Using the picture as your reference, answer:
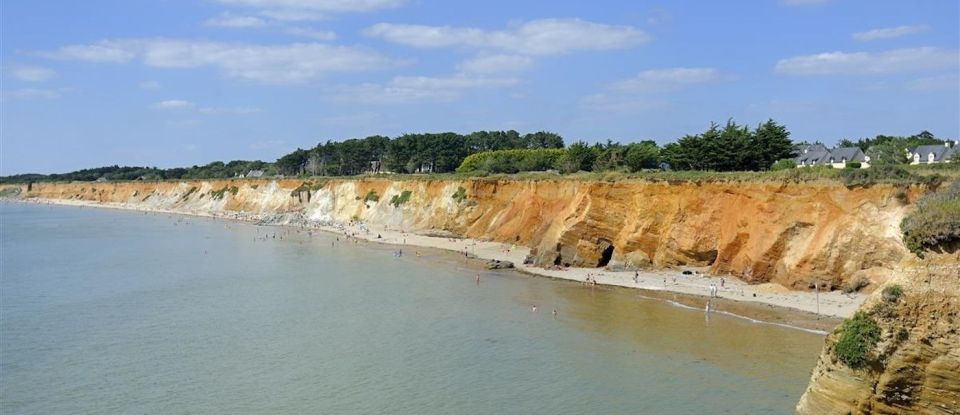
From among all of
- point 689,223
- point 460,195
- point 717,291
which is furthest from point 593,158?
point 717,291

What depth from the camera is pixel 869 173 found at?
34.0 m

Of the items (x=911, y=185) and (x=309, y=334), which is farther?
(x=911, y=185)

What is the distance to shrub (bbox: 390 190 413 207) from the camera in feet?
259

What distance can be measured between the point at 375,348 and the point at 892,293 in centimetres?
1810

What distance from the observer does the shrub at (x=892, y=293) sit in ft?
47.7

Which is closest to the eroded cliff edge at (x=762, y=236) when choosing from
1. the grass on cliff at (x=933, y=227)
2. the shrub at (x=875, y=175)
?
the grass on cliff at (x=933, y=227)

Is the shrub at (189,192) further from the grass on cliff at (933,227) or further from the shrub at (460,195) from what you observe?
the grass on cliff at (933,227)

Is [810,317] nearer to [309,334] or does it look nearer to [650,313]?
[650,313]

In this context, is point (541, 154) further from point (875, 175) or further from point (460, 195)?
point (875, 175)

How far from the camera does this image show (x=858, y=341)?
14547 mm

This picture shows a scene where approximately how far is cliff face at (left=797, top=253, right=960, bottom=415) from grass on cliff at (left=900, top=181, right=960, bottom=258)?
0.88ft

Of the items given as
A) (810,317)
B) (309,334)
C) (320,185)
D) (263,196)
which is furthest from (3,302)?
(263,196)

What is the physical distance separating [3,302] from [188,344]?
16.2 metres

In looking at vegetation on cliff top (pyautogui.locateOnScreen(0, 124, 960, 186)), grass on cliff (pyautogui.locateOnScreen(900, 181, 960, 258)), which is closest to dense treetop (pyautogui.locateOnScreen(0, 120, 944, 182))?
vegetation on cliff top (pyautogui.locateOnScreen(0, 124, 960, 186))
